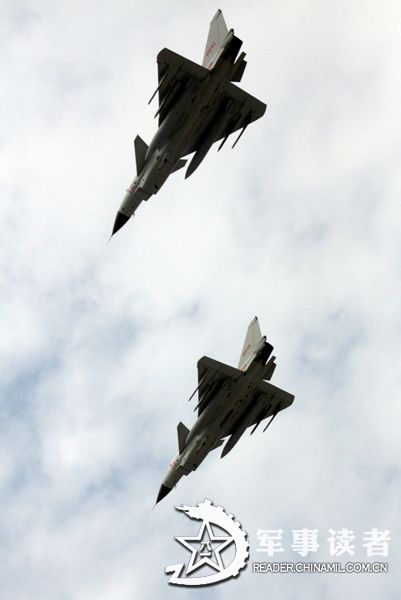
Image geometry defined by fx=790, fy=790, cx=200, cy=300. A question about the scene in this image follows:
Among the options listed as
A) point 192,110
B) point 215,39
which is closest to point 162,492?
point 192,110

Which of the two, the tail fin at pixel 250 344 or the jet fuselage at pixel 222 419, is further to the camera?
the tail fin at pixel 250 344

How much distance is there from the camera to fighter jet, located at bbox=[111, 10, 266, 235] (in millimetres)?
38594

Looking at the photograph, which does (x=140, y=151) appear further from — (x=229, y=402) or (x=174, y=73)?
(x=229, y=402)

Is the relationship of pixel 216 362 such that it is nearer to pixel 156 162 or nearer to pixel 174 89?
pixel 156 162

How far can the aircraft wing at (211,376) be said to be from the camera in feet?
145

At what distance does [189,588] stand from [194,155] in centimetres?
2320

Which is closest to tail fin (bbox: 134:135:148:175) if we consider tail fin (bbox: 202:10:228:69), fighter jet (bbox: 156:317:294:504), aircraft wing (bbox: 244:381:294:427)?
tail fin (bbox: 202:10:228:69)

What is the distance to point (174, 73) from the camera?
38.9 m

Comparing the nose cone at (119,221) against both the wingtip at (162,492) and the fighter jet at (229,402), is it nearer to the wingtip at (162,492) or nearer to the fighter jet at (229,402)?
the fighter jet at (229,402)

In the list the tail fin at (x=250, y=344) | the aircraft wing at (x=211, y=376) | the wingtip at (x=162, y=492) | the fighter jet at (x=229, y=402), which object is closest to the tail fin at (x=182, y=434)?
the fighter jet at (x=229, y=402)

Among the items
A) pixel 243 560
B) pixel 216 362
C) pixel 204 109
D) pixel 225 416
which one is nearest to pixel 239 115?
pixel 204 109

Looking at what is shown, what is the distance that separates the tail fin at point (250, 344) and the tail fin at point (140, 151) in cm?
1152

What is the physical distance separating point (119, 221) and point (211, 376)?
10349 mm

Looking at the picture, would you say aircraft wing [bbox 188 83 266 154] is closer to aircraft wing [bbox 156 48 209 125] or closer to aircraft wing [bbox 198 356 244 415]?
aircraft wing [bbox 156 48 209 125]
